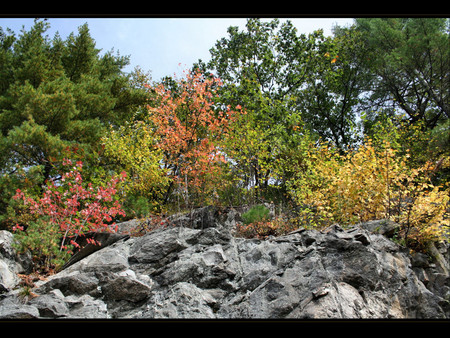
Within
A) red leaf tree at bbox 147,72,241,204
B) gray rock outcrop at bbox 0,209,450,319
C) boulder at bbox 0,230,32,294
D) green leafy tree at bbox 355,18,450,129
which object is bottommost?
gray rock outcrop at bbox 0,209,450,319

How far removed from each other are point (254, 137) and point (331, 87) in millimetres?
6999

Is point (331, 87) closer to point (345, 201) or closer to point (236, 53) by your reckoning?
point (236, 53)

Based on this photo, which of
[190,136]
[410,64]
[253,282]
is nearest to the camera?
[253,282]

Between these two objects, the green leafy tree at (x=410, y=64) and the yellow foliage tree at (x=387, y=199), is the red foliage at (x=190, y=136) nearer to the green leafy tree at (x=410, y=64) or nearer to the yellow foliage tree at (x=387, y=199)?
the yellow foliage tree at (x=387, y=199)

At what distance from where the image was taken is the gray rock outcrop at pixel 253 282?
3.68m

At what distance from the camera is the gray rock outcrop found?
3.68 metres

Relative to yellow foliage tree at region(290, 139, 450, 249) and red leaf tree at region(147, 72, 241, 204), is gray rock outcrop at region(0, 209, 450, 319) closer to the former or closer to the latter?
yellow foliage tree at region(290, 139, 450, 249)

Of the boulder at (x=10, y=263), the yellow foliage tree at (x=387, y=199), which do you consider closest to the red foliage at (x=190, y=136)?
the yellow foliage tree at (x=387, y=199)

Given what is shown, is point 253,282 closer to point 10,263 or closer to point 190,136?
point 10,263

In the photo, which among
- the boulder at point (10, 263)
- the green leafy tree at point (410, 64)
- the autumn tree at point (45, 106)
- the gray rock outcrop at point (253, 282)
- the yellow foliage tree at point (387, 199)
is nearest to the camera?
the gray rock outcrop at point (253, 282)

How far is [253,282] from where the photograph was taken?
14.1ft

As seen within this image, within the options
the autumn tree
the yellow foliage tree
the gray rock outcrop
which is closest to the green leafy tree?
the yellow foliage tree

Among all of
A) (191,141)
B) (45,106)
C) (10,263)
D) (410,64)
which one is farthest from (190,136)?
(410,64)

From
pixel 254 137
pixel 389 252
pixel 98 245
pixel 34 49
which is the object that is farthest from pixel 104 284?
pixel 34 49
